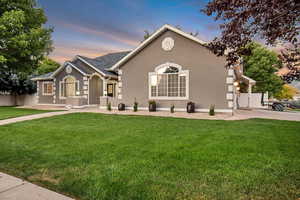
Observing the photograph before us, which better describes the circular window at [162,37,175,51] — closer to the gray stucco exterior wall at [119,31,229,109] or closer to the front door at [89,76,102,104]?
the gray stucco exterior wall at [119,31,229,109]

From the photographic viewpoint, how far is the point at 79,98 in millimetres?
14820

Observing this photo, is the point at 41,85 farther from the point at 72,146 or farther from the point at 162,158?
the point at 162,158

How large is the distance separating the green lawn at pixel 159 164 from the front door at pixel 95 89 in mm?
10592

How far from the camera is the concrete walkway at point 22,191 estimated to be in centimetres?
225

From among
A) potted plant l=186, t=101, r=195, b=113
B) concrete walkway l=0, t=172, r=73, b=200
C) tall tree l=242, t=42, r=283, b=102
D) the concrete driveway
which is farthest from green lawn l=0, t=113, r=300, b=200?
tall tree l=242, t=42, r=283, b=102

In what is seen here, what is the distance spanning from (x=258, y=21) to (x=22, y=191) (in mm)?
4214

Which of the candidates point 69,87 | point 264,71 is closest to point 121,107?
point 69,87

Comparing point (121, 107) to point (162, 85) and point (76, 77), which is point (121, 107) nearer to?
point (162, 85)

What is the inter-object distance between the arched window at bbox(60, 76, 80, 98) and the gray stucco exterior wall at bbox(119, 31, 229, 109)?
18.3ft

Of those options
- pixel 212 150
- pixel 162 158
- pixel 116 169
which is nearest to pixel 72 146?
pixel 116 169

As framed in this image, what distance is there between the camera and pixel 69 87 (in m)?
16.5

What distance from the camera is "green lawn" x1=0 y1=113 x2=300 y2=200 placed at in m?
2.40

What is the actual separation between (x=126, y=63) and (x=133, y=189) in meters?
11.2

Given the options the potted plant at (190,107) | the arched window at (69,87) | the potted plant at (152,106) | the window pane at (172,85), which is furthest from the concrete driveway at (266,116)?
the arched window at (69,87)
